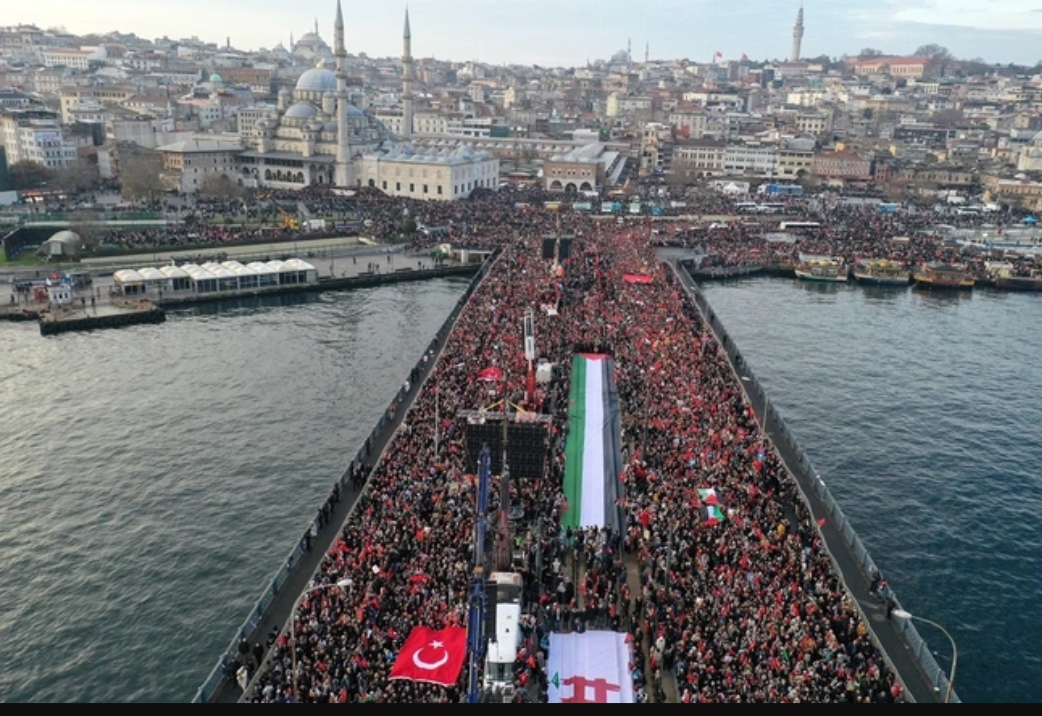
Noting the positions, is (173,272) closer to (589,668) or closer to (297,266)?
(297,266)

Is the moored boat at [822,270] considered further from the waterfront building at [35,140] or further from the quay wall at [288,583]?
the waterfront building at [35,140]

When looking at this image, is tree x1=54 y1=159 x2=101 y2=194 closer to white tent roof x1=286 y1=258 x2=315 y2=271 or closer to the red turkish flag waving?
white tent roof x1=286 y1=258 x2=315 y2=271

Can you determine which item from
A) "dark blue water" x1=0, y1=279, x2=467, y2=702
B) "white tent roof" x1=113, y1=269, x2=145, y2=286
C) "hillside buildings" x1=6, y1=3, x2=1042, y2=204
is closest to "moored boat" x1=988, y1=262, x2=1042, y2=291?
"hillside buildings" x1=6, y1=3, x2=1042, y2=204

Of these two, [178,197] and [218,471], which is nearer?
[218,471]

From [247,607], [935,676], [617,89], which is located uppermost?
[617,89]

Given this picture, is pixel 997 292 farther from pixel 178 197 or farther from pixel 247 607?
pixel 178 197

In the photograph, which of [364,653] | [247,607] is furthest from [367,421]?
[364,653]
